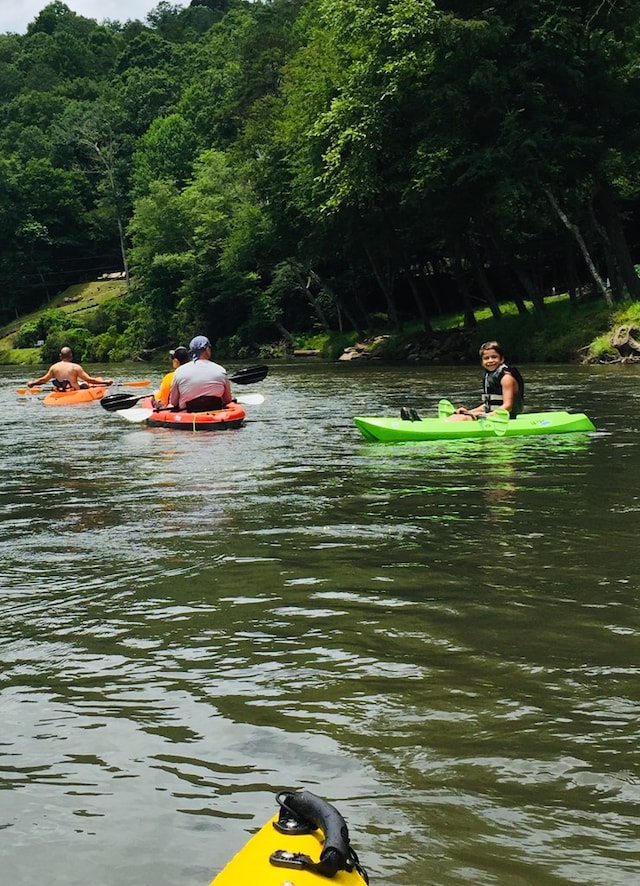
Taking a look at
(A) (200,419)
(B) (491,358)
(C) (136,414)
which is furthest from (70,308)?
(B) (491,358)

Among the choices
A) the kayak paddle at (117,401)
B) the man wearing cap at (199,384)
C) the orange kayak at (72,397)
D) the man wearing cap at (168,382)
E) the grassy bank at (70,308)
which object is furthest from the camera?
the grassy bank at (70,308)

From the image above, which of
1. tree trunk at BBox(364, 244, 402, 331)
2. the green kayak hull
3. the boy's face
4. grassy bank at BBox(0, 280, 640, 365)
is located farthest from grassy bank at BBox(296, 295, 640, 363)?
the boy's face

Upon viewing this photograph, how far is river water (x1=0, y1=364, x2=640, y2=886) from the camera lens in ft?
10.5

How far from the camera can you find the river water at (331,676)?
3201mm

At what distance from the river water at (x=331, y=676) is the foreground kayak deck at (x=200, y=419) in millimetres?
5172

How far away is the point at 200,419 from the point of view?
1515 cm

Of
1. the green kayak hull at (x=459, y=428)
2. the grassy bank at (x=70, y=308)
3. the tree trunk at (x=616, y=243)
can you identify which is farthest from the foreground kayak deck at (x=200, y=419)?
the grassy bank at (x=70, y=308)

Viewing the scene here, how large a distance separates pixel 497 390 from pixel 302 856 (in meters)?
11.1

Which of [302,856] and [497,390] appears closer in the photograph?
[302,856]

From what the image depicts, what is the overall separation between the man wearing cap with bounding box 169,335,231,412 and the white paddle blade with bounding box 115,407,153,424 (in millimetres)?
730

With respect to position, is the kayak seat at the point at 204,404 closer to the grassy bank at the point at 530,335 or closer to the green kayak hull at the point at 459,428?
the green kayak hull at the point at 459,428

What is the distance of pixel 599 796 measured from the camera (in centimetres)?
339

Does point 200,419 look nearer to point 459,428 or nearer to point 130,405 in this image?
point 130,405

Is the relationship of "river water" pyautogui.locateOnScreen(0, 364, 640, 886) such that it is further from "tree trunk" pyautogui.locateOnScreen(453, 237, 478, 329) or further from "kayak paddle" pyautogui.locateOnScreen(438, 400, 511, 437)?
"tree trunk" pyautogui.locateOnScreen(453, 237, 478, 329)
